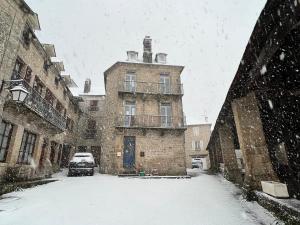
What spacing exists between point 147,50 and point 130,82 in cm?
426

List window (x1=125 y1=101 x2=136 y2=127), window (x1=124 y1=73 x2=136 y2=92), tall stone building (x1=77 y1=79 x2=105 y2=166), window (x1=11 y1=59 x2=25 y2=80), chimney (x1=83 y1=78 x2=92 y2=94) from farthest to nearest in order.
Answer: chimney (x1=83 y1=78 x2=92 y2=94) < tall stone building (x1=77 y1=79 x2=105 y2=166) < window (x1=124 y1=73 x2=136 y2=92) < window (x1=125 y1=101 x2=136 y2=127) < window (x1=11 y1=59 x2=25 y2=80)

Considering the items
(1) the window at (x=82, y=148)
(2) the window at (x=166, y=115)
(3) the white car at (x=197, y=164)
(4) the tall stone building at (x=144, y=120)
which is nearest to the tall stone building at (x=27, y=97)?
(4) the tall stone building at (x=144, y=120)

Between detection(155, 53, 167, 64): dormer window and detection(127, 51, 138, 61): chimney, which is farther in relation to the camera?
detection(155, 53, 167, 64): dormer window

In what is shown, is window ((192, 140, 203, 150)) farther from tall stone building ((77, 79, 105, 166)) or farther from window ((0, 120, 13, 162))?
window ((0, 120, 13, 162))

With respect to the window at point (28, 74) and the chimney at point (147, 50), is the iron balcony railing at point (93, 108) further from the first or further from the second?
the window at point (28, 74)

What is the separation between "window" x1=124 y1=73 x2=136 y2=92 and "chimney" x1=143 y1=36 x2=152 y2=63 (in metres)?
2.39

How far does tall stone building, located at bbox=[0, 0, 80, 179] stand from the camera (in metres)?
8.45

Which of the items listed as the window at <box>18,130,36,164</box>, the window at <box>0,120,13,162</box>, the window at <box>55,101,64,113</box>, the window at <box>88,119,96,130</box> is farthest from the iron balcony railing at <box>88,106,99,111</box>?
the window at <box>0,120,13,162</box>

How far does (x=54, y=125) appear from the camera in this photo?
44.0ft

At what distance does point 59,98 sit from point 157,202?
13.5m

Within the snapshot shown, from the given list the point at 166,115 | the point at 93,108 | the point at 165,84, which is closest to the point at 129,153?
the point at 166,115

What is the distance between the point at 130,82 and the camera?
19078 mm

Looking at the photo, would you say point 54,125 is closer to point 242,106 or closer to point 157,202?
point 157,202

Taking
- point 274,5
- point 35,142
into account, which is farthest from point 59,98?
point 274,5
